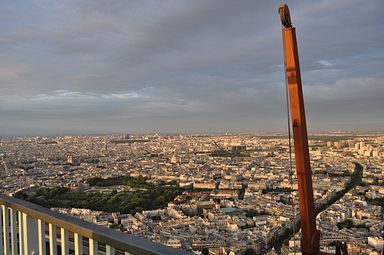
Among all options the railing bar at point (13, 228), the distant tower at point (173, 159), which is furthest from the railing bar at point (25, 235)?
the distant tower at point (173, 159)

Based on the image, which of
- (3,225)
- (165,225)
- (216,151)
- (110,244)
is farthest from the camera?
(216,151)

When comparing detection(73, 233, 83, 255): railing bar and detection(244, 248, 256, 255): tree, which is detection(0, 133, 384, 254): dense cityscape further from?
detection(73, 233, 83, 255): railing bar

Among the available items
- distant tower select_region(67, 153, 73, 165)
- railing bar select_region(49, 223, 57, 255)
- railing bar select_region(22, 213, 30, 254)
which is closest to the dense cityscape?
distant tower select_region(67, 153, 73, 165)

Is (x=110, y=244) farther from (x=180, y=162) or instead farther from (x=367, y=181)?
(x=180, y=162)

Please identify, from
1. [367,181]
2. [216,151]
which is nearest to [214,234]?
[367,181]

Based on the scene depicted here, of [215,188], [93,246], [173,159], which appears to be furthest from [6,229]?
[173,159]
